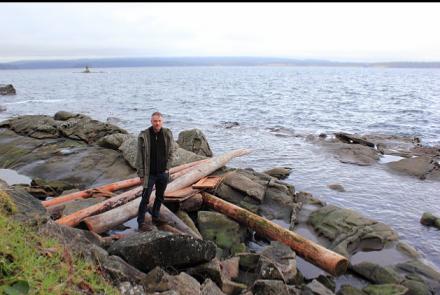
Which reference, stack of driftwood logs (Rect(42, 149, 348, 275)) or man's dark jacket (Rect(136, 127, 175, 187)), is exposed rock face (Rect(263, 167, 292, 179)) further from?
man's dark jacket (Rect(136, 127, 175, 187))

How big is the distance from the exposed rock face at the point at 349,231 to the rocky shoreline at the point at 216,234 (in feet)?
0.09

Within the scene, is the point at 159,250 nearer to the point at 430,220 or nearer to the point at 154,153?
the point at 154,153

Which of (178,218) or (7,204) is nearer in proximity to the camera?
(7,204)

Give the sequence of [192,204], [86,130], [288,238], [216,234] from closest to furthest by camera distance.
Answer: [288,238] < [216,234] < [192,204] < [86,130]

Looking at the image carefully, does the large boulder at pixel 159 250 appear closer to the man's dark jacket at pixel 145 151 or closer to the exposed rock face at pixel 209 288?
the exposed rock face at pixel 209 288

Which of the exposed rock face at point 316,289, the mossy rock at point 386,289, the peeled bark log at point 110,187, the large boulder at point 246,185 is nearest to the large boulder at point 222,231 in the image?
the large boulder at point 246,185

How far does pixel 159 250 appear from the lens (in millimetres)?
6762

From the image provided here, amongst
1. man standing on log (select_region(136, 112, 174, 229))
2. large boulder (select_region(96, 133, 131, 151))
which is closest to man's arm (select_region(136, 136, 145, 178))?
man standing on log (select_region(136, 112, 174, 229))

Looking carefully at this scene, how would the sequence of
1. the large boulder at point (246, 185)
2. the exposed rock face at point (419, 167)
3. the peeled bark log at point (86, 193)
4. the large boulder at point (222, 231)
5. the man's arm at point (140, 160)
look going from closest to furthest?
1. the man's arm at point (140, 160)
2. the large boulder at point (222, 231)
3. the peeled bark log at point (86, 193)
4. the large boulder at point (246, 185)
5. the exposed rock face at point (419, 167)

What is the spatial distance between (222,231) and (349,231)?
10.8 ft

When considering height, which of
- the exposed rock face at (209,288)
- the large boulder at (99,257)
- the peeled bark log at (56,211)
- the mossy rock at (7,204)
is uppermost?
the mossy rock at (7,204)

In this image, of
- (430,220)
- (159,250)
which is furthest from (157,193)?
(430,220)

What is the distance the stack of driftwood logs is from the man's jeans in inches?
11.0

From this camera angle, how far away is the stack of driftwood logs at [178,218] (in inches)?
349
